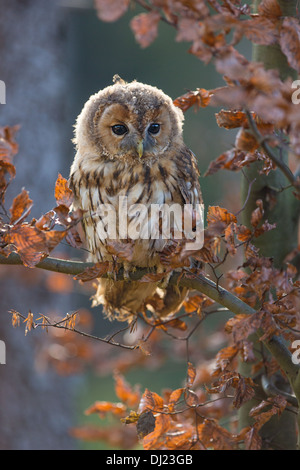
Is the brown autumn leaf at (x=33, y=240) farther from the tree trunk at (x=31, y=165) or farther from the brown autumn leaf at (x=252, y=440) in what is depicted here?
the tree trunk at (x=31, y=165)

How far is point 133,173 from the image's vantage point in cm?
196

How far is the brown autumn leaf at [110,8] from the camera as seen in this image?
2.84 feet

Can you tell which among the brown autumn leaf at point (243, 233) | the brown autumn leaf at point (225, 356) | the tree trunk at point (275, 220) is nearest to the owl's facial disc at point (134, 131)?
the tree trunk at point (275, 220)

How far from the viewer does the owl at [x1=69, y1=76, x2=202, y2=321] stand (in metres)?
1.91

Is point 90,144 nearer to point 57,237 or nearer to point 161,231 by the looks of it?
point 161,231

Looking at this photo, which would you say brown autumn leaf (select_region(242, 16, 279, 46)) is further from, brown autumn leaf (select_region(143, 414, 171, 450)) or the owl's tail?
the owl's tail

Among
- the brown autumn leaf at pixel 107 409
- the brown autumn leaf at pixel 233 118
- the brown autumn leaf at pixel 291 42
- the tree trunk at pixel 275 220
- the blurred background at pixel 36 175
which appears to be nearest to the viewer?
the brown autumn leaf at pixel 291 42

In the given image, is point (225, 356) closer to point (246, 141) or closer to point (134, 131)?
point (246, 141)

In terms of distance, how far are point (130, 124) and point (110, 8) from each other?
3.61 ft

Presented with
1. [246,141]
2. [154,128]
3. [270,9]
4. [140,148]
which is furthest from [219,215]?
[154,128]

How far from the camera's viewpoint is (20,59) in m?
3.38

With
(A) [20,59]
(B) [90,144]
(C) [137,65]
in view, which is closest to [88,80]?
(C) [137,65]

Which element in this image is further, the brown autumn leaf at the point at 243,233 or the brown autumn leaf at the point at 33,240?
the brown autumn leaf at the point at 243,233

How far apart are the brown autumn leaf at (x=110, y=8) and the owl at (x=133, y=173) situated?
102 centimetres
